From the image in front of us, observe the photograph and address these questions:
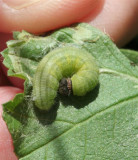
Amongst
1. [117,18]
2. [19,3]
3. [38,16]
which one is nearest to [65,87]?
[38,16]

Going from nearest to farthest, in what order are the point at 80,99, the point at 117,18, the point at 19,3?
1. the point at 80,99
2. the point at 19,3
3. the point at 117,18

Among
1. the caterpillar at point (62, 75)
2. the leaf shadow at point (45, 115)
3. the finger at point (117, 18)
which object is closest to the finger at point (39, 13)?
the finger at point (117, 18)

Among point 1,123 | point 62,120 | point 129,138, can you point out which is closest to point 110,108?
point 129,138

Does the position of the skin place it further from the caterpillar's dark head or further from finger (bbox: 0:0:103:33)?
the caterpillar's dark head

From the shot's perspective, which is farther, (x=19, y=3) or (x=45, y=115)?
(x=19, y=3)

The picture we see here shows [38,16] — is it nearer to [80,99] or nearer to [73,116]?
[80,99]

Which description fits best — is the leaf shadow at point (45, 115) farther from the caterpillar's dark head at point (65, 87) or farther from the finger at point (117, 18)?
the finger at point (117, 18)

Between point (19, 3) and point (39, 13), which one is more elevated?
point (19, 3)
